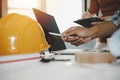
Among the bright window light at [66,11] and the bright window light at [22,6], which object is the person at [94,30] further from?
the bright window light at [22,6]

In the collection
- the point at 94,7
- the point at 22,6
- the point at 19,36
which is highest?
the point at 22,6

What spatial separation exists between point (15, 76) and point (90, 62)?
327 millimetres

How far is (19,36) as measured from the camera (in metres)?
0.86

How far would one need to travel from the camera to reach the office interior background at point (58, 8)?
2.92 meters

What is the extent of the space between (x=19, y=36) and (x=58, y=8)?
252 centimetres

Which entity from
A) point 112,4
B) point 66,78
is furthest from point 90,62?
point 112,4

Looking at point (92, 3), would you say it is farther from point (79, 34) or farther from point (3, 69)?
point (3, 69)

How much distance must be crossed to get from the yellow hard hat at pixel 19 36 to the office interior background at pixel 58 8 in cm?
169

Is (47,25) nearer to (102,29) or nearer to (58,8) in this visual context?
(102,29)

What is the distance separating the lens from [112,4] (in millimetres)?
1524

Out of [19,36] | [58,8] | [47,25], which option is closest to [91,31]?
[19,36]

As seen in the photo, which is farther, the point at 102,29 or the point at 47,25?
the point at 47,25

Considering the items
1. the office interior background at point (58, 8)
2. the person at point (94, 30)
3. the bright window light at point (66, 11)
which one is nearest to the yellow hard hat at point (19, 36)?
the person at point (94, 30)

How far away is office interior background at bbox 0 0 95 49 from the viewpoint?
115 inches
